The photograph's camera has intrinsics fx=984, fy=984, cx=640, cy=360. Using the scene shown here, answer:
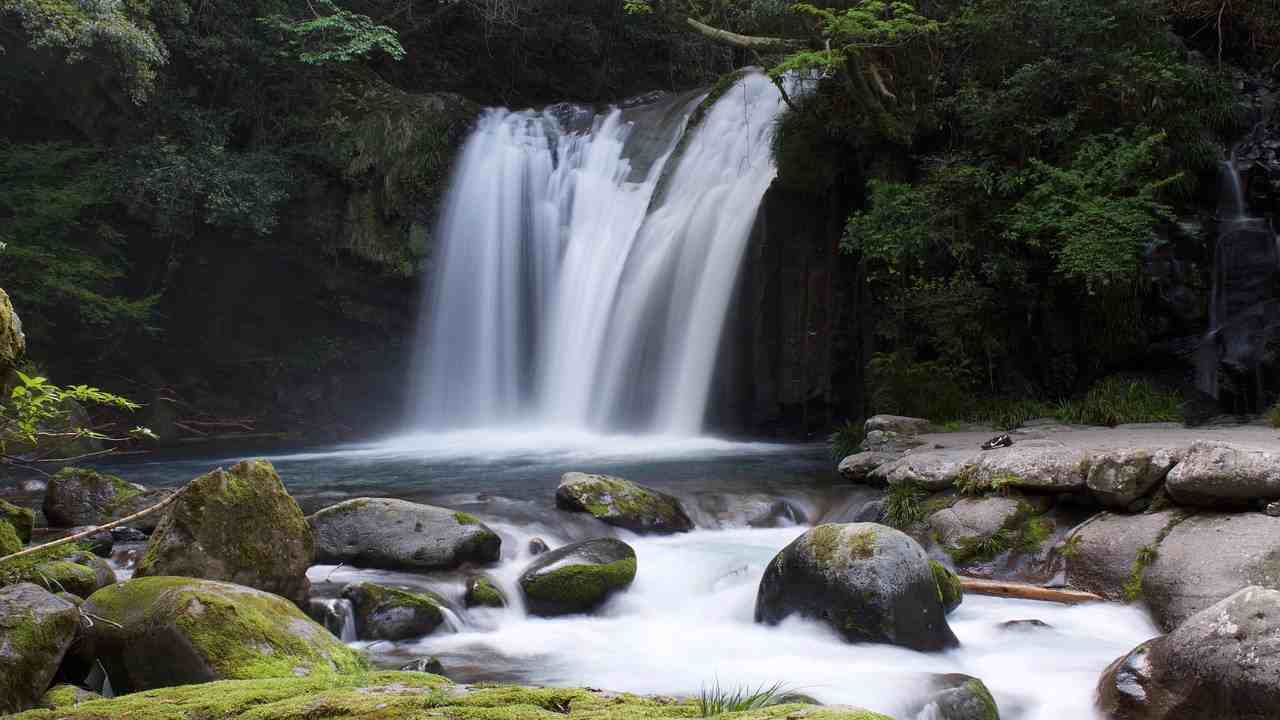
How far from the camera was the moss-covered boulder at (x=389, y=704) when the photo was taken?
2678 millimetres

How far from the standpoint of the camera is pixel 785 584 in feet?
22.6

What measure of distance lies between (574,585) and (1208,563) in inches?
176

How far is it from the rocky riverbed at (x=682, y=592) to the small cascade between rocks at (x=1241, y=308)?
2477mm

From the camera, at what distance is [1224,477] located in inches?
278

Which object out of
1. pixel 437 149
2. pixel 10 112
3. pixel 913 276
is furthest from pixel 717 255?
pixel 10 112

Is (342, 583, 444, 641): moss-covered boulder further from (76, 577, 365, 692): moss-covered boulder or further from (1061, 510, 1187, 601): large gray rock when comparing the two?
(1061, 510, 1187, 601): large gray rock

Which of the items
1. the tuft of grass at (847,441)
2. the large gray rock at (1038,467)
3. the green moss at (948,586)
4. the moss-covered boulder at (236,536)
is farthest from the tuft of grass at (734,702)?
the tuft of grass at (847,441)

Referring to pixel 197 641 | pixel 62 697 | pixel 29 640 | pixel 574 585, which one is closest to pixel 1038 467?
pixel 574 585

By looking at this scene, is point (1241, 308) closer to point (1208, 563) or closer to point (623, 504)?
point (1208, 563)

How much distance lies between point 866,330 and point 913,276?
1.50 m

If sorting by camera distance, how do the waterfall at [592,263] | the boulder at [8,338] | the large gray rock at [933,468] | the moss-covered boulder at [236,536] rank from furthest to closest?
the waterfall at [592,263] → the large gray rock at [933,468] → the moss-covered boulder at [236,536] → the boulder at [8,338]

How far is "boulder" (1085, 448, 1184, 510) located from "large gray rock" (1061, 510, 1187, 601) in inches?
6.6

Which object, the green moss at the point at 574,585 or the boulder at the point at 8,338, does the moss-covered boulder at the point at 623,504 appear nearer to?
the green moss at the point at 574,585

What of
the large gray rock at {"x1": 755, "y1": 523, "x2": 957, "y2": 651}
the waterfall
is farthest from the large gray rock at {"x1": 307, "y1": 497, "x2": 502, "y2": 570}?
the waterfall
